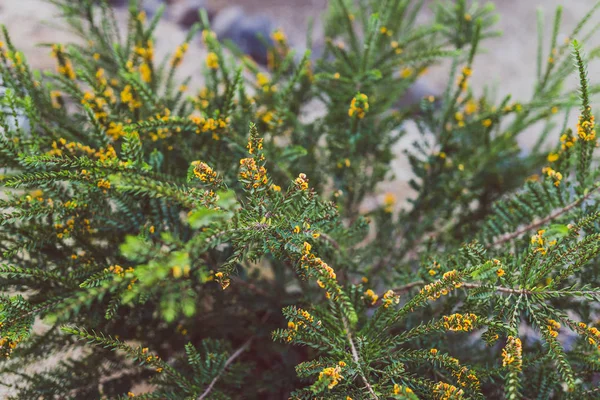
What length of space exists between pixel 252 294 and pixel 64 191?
1.81ft

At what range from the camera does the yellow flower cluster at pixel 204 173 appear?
60cm

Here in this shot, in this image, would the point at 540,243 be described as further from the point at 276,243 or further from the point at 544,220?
the point at 276,243

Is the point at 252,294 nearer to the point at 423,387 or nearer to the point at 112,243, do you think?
the point at 112,243

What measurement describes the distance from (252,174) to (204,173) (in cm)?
7

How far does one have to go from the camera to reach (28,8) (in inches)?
97.9

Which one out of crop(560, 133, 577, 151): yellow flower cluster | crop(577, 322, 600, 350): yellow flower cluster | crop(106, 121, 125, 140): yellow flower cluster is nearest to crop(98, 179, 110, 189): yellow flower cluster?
crop(106, 121, 125, 140): yellow flower cluster

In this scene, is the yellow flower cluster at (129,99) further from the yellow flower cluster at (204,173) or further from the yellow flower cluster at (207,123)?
the yellow flower cluster at (204,173)

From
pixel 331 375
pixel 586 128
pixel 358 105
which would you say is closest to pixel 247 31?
pixel 358 105

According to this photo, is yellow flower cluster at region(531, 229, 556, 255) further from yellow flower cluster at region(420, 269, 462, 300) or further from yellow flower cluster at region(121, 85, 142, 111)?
yellow flower cluster at region(121, 85, 142, 111)

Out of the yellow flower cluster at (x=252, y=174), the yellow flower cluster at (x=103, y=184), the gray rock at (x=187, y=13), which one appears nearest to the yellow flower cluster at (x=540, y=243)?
the yellow flower cluster at (x=252, y=174)

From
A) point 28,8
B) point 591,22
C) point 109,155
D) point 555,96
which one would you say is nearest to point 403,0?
point 555,96

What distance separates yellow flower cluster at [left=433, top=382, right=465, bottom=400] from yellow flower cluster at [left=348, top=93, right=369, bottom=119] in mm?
585

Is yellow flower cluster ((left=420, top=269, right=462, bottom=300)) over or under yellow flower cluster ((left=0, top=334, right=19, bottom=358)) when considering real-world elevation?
under

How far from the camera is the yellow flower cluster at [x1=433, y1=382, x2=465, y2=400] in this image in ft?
2.08
